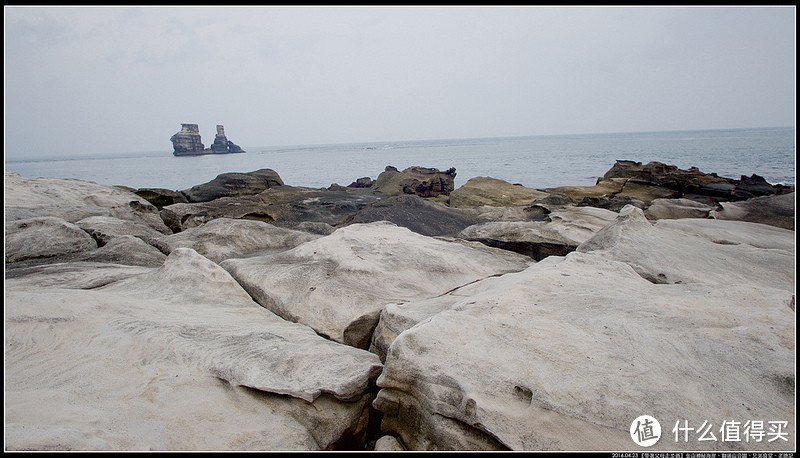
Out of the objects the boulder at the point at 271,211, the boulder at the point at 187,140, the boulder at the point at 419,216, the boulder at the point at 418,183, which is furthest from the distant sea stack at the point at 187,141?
the boulder at the point at 419,216

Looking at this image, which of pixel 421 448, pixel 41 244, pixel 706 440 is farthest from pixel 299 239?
pixel 706 440

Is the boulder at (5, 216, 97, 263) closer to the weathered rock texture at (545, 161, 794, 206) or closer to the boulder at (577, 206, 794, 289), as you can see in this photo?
the boulder at (577, 206, 794, 289)

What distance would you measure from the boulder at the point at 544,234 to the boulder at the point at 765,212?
1856 mm

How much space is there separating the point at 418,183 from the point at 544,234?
11.6 meters

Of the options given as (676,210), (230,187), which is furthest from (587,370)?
(230,187)

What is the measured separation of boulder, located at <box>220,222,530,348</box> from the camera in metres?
3.67

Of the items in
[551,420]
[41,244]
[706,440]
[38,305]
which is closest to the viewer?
[706,440]

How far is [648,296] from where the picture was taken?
9.75ft

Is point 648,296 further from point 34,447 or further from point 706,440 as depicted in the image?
point 34,447

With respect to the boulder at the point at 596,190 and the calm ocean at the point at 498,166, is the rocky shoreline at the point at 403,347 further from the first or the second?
the calm ocean at the point at 498,166

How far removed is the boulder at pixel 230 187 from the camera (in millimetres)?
14453

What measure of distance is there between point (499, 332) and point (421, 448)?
0.79 m

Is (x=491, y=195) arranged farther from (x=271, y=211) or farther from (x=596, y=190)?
(x=271, y=211)

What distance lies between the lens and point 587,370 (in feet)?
7.43
